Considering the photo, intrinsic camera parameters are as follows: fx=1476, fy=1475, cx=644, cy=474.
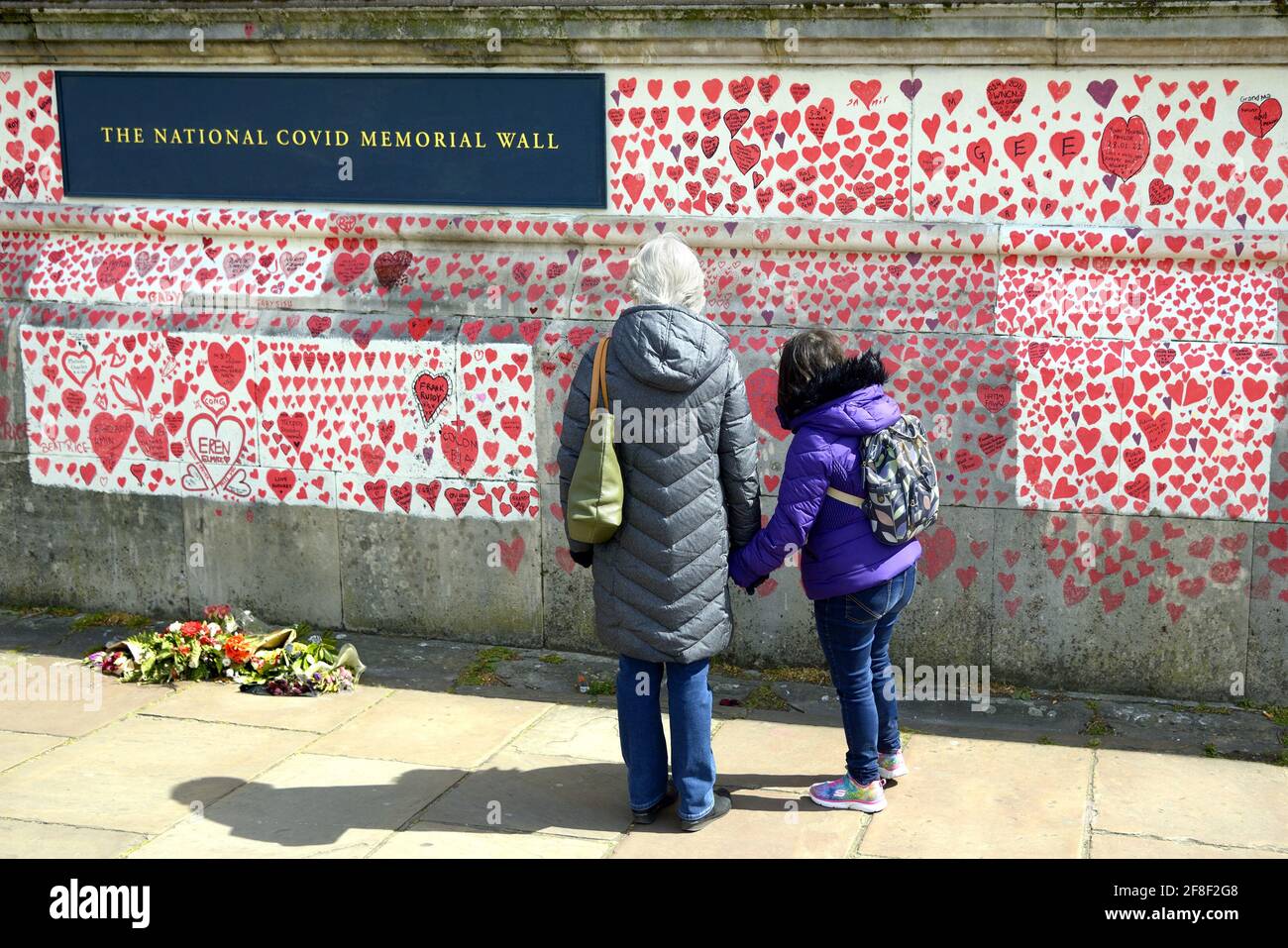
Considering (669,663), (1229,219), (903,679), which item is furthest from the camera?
(903,679)

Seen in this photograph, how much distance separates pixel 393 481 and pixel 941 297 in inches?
100

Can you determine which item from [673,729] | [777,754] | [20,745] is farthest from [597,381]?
[20,745]

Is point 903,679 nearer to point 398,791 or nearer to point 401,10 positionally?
point 398,791

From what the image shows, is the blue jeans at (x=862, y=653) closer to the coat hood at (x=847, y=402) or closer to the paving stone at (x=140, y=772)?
the coat hood at (x=847, y=402)

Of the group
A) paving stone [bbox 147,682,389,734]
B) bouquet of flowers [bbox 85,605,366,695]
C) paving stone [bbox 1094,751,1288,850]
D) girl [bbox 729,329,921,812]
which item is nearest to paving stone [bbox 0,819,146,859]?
paving stone [bbox 147,682,389,734]

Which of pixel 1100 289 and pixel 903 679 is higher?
pixel 1100 289

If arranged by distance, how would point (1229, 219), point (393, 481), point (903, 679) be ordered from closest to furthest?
point (1229, 219)
point (903, 679)
point (393, 481)

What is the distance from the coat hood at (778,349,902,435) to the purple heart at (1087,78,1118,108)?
72.8 inches

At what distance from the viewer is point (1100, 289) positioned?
5.84m

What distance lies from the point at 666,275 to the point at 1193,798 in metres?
2.55

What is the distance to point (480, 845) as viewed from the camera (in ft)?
15.5

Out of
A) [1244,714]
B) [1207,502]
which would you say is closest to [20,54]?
[1207,502]

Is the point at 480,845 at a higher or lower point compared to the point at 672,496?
lower

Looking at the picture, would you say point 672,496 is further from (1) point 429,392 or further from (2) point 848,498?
(1) point 429,392
